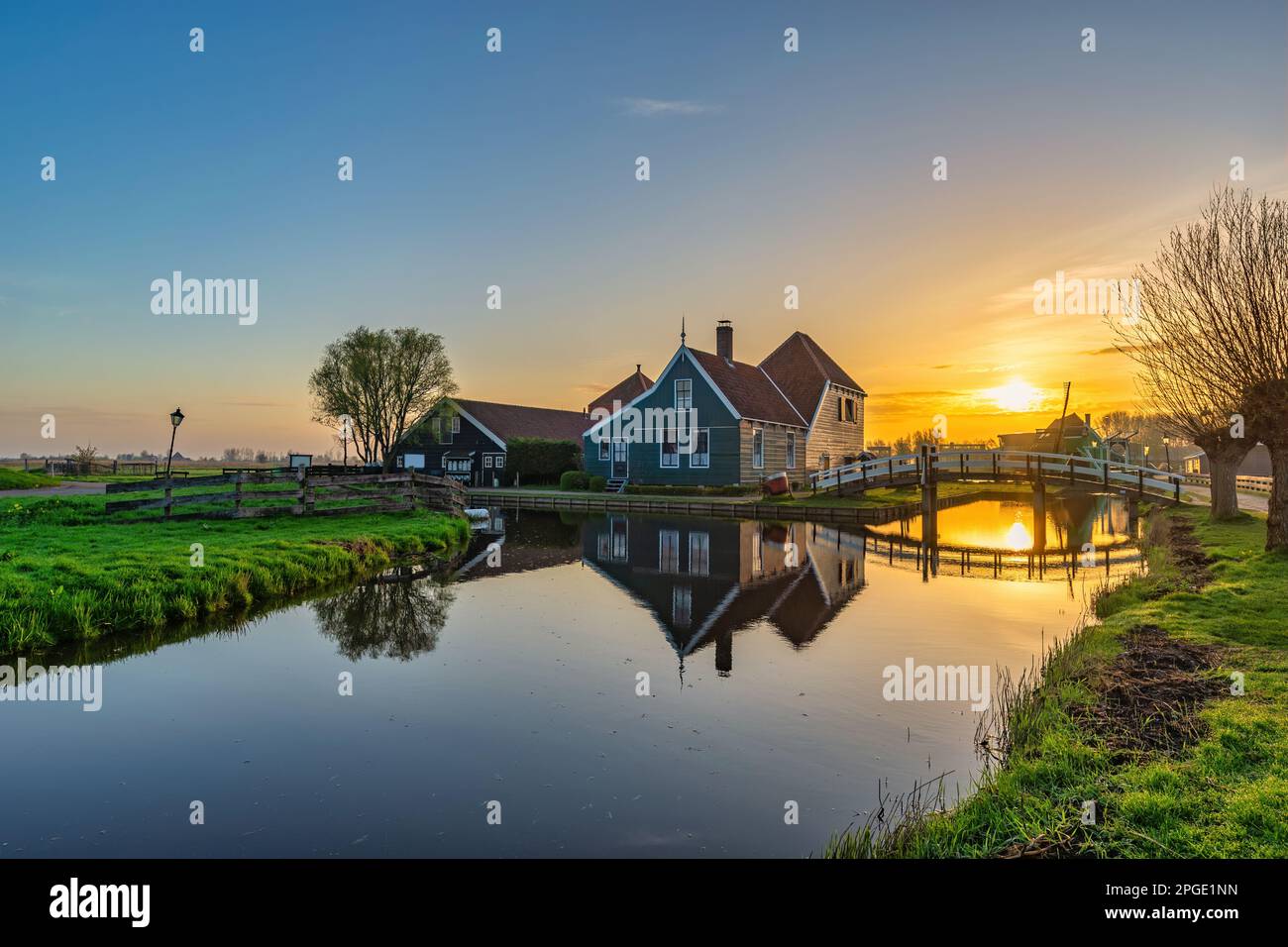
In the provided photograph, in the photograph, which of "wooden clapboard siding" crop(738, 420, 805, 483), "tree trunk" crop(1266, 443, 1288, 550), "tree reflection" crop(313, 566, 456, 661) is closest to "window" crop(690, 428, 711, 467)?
"wooden clapboard siding" crop(738, 420, 805, 483)

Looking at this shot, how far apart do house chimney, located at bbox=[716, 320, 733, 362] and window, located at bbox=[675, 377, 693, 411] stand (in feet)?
16.4

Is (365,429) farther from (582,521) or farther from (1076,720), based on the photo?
(1076,720)

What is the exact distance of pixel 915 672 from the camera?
8.99 metres

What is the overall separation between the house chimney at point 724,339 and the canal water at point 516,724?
2786 centimetres

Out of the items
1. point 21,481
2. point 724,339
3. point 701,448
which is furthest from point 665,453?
point 21,481

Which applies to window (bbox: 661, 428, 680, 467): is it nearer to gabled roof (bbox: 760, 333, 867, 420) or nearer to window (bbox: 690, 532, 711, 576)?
gabled roof (bbox: 760, 333, 867, 420)

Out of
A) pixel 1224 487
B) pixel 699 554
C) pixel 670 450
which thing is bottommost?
pixel 699 554

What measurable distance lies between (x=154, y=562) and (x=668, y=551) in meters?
12.3

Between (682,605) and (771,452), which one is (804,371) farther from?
(682,605)

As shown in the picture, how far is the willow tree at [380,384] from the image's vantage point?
50.1m

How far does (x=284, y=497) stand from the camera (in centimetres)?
2291

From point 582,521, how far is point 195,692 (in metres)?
21.1
